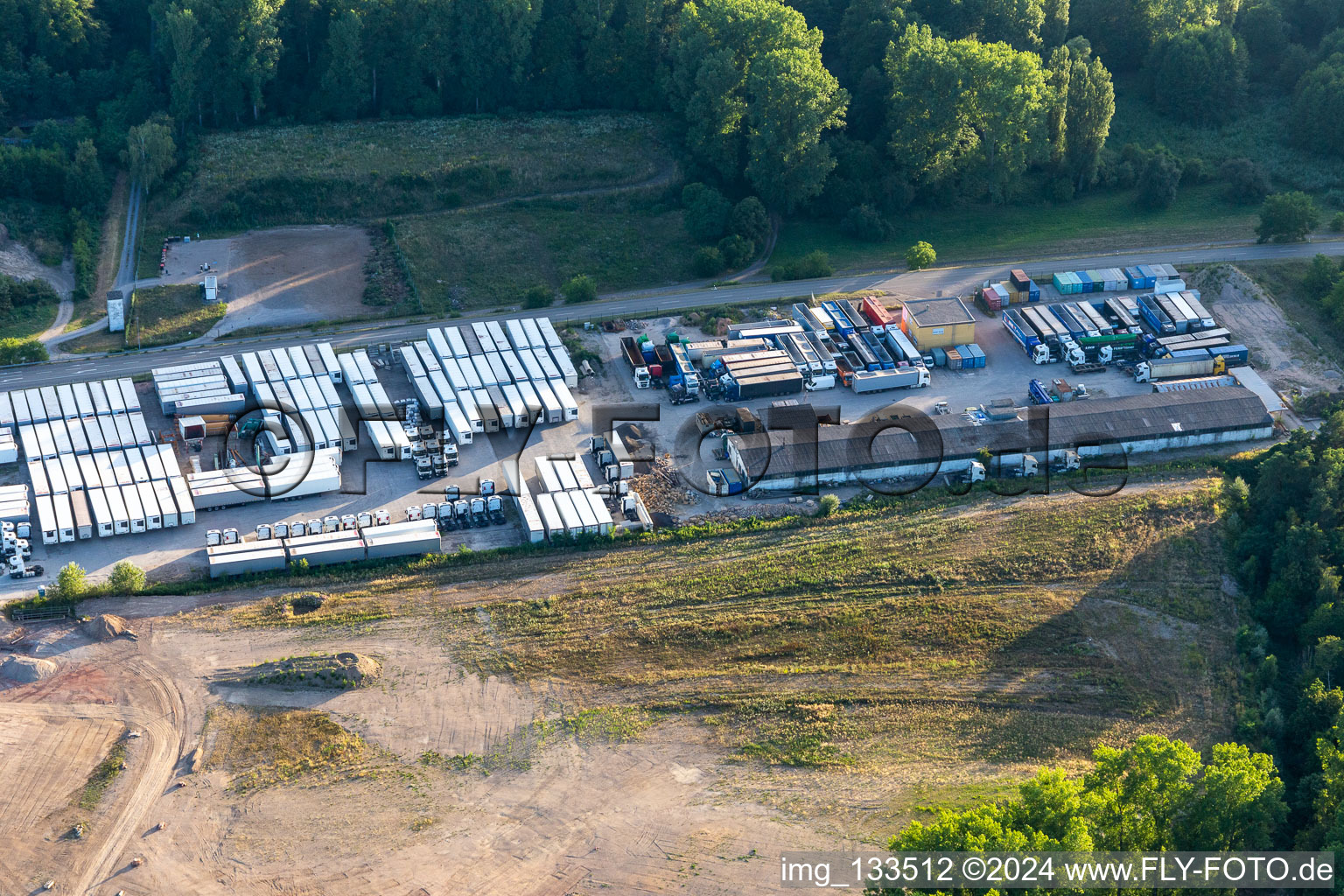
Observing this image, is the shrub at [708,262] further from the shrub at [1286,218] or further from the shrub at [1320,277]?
the shrub at [1320,277]

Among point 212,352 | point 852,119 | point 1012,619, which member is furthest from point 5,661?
point 852,119

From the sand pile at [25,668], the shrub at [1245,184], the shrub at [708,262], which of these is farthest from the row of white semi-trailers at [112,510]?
the shrub at [1245,184]

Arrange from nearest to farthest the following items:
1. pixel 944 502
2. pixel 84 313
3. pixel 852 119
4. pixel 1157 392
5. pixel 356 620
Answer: pixel 356 620
pixel 944 502
pixel 1157 392
pixel 84 313
pixel 852 119

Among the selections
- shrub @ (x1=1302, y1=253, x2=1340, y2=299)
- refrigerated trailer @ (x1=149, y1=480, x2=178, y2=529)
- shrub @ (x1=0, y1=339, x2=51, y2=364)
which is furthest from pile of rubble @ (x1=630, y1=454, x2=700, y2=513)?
shrub @ (x1=1302, y1=253, x2=1340, y2=299)

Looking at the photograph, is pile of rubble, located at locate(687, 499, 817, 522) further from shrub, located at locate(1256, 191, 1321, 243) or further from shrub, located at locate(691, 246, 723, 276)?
shrub, located at locate(1256, 191, 1321, 243)

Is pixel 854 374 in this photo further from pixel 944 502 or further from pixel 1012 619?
pixel 1012 619

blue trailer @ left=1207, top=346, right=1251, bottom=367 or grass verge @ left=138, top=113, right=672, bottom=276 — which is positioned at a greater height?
grass verge @ left=138, top=113, right=672, bottom=276

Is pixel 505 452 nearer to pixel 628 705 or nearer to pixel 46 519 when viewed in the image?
pixel 628 705
